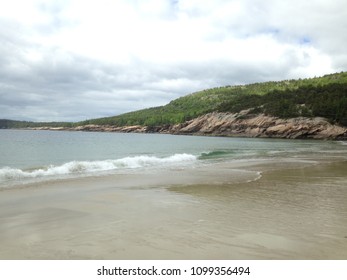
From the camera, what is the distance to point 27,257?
18.7 feet

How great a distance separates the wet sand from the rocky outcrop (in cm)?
8516

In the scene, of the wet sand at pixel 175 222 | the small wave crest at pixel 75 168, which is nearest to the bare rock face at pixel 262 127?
the small wave crest at pixel 75 168

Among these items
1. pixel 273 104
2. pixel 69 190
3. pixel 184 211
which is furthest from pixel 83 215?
pixel 273 104

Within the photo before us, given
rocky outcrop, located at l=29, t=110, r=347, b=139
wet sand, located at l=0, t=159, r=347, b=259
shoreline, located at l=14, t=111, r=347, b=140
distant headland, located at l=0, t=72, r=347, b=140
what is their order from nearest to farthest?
wet sand, located at l=0, t=159, r=347, b=259
shoreline, located at l=14, t=111, r=347, b=140
rocky outcrop, located at l=29, t=110, r=347, b=139
distant headland, located at l=0, t=72, r=347, b=140

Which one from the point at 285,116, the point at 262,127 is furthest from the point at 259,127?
the point at 285,116

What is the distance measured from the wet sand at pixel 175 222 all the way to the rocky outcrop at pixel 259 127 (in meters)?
85.2

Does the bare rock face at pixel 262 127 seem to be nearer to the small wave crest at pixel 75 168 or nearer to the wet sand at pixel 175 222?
the small wave crest at pixel 75 168

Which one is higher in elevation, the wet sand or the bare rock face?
the bare rock face

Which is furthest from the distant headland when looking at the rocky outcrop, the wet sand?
the wet sand

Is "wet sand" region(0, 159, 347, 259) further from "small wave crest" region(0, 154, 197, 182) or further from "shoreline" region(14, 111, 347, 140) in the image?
"shoreline" region(14, 111, 347, 140)

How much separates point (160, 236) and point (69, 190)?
24.4 feet

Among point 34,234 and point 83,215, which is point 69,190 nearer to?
point 83,215

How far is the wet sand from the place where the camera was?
604 centimetres

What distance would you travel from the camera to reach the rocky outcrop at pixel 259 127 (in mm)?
91750
